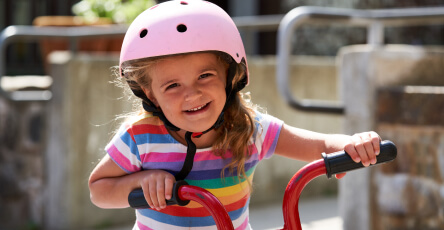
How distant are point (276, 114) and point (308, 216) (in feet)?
3.79

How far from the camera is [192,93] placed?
2164 millimetres

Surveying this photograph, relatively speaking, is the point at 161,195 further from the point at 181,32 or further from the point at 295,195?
the point at 181,32

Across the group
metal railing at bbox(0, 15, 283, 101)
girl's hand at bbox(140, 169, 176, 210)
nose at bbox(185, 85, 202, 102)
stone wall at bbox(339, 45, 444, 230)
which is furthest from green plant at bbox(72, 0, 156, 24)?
girl's hand at bbox(140, 169, 176, 210)

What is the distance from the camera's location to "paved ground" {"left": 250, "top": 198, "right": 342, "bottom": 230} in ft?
18.3

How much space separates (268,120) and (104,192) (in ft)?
2.08

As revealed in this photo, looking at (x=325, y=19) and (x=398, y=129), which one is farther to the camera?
(x=325, y=19)

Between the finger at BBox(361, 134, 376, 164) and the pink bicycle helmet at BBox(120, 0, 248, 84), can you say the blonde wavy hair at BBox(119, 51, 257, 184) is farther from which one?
the finger at BBox(361, 134, 376, 164)

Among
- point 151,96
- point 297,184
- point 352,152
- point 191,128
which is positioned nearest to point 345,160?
point 352,152

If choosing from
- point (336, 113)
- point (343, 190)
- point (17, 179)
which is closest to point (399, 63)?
point (336, 113)

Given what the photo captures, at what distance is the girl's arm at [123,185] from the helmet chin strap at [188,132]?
0.14 metres

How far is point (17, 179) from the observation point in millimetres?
5539

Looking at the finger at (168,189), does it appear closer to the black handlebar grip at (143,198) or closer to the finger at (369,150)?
the black handlebar grip at (143,198)

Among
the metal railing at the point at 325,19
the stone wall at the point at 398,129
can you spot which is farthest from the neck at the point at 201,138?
the metal railing at the point at 325,19

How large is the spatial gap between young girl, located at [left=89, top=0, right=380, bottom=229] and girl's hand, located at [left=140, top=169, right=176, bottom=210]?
0.6 inches
